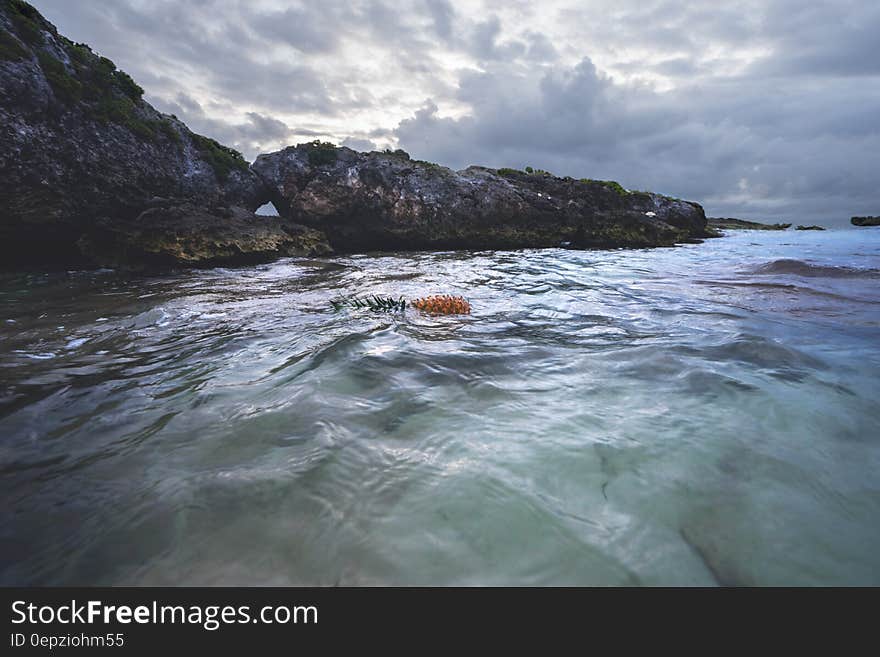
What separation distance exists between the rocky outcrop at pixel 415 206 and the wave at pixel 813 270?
13017 millimetres

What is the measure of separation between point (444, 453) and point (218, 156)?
22.6 metres

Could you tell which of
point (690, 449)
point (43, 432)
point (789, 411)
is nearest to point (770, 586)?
point (690, 449)

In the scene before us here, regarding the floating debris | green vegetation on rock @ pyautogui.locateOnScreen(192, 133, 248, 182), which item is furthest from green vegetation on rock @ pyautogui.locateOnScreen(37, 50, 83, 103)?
the floating debris

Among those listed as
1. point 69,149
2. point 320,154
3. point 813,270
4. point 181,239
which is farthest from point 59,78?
point 813,270

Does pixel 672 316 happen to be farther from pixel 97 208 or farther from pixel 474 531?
pixel 97 208

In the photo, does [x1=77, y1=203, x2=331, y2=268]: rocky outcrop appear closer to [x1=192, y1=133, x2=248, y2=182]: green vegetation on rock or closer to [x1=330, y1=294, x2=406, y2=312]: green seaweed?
[x1=192, y1=133, x2=248, y2=182]: green vegetation on rock

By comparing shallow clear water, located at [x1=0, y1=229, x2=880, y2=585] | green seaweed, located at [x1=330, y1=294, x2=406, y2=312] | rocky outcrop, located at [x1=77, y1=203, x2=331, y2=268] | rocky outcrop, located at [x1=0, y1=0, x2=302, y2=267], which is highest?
rocky outcrop, located at [x1=0, y1=0, x2=302, y2=267]

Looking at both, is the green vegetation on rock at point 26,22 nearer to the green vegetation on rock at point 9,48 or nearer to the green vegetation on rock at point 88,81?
the green vegetation on rock at point 88,81

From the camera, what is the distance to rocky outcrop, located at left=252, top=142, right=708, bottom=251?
23.8 m

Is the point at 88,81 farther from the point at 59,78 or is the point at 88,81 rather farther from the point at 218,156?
the point at 218,156

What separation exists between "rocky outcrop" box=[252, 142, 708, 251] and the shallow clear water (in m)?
18.1

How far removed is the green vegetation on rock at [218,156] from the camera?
19641 mm

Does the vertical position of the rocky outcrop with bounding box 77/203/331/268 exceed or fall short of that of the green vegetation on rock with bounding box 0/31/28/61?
it falls short
